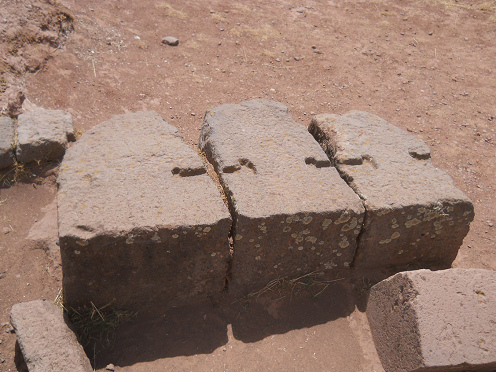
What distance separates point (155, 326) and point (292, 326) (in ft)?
3.26

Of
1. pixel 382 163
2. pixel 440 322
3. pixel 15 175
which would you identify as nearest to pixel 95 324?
pixel 15 175

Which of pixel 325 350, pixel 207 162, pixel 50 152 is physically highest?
pixel 207 162

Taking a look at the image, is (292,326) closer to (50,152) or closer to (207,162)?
(207,162)

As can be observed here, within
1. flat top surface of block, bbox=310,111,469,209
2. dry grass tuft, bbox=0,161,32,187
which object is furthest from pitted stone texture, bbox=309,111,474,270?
→ dry grass tuft, bbox=0,161,32,187

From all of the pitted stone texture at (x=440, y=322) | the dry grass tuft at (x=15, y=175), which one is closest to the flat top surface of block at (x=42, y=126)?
the dry grass tuft at (x=15, y=175)

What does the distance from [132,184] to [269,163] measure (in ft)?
3.37

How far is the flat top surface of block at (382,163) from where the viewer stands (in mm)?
3352

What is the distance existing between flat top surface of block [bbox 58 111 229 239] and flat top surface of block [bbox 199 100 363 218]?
0.24 meters

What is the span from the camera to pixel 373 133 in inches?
156

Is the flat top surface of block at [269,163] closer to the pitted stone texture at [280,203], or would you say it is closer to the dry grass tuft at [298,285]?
the pitted stone texture at [280,203]

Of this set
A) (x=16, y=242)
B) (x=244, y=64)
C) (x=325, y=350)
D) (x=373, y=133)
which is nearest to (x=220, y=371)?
(x=325, y=350)

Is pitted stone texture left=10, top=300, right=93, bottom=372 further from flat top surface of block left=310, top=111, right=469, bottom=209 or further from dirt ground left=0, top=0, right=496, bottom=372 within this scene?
flat top surface of block left=310, top=111, right=469, bottom=209

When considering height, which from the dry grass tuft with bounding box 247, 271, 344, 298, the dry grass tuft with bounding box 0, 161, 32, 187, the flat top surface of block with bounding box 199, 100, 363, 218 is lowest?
the dry grass tuft with bounding box 247, 271, 344, 298

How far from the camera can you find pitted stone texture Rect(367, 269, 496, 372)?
276 centimetres
